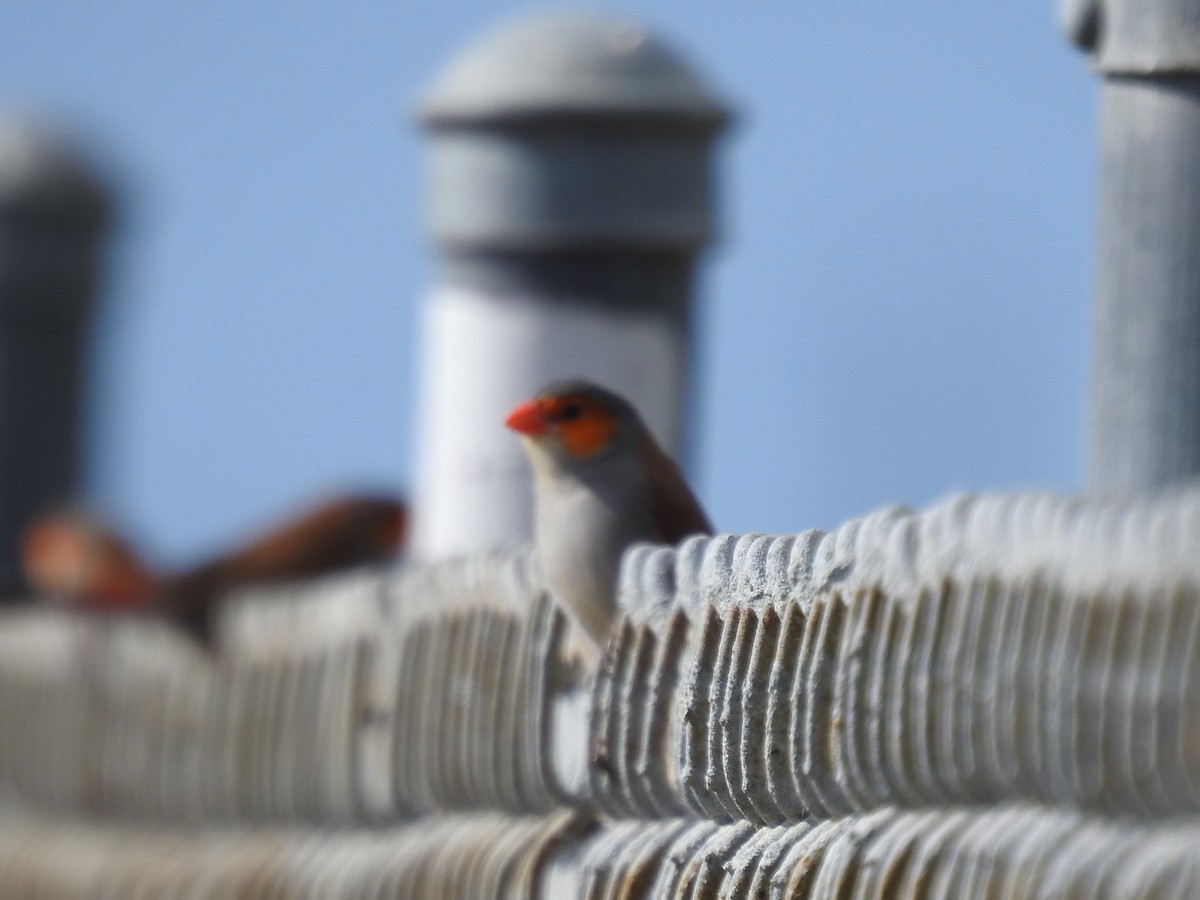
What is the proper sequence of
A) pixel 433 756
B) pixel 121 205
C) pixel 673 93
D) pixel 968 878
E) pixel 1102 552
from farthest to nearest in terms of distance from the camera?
pixel 121 205 → pixel 673 93 → pixel 433 756 → pixel 968 878 → pixel 1102 552

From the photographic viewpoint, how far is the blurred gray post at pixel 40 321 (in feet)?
32.5

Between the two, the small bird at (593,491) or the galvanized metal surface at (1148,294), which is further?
the small bird at (593,491)

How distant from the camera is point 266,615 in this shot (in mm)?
5727

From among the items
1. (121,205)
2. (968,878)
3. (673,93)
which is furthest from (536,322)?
(121,205)

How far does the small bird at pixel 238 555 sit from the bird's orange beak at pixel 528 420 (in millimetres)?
3135

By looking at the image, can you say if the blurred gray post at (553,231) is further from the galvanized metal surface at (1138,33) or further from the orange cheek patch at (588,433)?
the galvanized metal surface at (1138,33)

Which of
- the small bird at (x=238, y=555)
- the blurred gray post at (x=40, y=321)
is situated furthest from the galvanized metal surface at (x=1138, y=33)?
the blurred gray post at (x=40, y=321)

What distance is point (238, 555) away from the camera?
30.9ft

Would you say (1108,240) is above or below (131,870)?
above

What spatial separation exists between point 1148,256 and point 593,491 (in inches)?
59.2

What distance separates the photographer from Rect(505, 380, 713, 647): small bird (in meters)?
4.10

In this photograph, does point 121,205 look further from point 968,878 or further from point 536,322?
point 968,878

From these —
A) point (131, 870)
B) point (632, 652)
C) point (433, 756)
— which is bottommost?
point (131, 870)

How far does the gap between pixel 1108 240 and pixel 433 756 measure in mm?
1886
